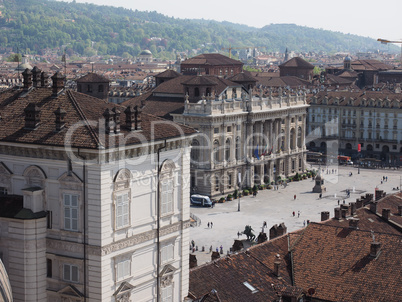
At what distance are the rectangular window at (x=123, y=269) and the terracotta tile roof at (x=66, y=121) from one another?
18.7 feet

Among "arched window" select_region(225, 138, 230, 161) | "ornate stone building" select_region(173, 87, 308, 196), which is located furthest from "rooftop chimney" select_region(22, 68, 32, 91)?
"arched window" select_region(225, 138, 230, 161)

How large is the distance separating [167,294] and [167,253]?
7.06ft

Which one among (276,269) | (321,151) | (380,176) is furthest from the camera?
(321,151)

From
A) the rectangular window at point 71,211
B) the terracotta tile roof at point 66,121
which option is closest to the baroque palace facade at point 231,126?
the terracotta tile roof at point 66,121

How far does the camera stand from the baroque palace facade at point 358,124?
159 meters

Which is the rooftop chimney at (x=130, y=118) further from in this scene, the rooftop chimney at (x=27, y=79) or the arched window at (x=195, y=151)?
the arched window at (x=195, y=151)

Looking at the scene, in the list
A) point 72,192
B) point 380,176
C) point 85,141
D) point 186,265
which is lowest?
point 380,176

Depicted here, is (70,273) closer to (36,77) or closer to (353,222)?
(36,77)

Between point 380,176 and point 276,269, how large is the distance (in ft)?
294

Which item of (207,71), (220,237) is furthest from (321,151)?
(220,237)

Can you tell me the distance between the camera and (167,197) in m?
42.0

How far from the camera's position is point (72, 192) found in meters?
37.7

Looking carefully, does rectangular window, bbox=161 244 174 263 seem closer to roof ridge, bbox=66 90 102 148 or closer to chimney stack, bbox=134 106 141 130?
chimney stack, bbox=134 106 141 130

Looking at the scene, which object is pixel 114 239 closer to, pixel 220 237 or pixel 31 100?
pixel 31 100
